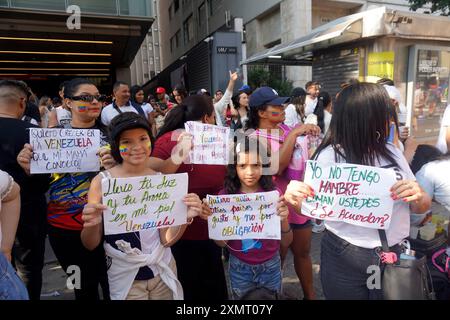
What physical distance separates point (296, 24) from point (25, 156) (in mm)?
12804

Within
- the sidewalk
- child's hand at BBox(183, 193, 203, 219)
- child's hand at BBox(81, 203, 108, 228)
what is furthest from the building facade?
child's hand at BBox(81, 203, 108, 228)

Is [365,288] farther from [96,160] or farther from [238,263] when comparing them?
[96,160]

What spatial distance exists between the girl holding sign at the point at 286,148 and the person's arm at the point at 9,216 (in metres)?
1.56

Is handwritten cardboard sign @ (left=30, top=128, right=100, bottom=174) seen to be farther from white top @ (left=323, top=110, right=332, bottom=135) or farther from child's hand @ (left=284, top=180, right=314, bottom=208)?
white top @ (left=323, top=110, right=332, bottom=135)

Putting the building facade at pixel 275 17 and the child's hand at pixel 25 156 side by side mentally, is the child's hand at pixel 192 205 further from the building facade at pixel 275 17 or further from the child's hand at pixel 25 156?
the building facade at pixel 275 17

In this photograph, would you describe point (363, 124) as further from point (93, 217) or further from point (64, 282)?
point (64, 282)

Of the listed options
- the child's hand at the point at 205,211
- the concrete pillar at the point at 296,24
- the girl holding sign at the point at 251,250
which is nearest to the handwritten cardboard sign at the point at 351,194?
the girl holding sign at the point at 251,250

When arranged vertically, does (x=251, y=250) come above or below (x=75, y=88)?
below

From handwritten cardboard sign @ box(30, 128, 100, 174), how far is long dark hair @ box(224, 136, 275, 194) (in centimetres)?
90

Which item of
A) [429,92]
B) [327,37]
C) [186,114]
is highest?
[327,37]

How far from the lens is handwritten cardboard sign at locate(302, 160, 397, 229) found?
59.9 inches

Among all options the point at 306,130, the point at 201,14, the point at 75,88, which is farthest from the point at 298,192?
the point at 201,14

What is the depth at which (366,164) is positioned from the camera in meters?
1.59
